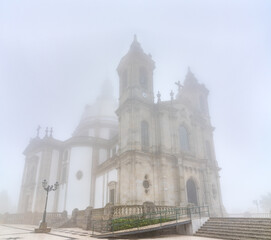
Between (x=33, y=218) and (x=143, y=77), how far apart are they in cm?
2080

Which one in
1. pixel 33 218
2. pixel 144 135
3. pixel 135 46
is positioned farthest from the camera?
pixel 135 46

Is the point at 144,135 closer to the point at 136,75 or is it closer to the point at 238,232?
the point at 136,75

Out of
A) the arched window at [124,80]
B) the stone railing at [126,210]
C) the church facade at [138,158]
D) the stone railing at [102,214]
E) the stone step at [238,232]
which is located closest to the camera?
the stone step at [238,232]

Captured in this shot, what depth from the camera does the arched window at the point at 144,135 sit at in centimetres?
2319

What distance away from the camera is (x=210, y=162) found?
89.8ft

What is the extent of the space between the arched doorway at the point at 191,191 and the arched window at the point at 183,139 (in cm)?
379

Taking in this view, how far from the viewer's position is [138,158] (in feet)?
70.1

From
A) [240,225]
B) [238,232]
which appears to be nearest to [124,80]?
[240,225]

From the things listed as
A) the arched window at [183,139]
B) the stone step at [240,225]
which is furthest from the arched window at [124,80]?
the stone step at [240,225]

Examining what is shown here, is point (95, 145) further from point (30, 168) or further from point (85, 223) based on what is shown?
point (85, 223)

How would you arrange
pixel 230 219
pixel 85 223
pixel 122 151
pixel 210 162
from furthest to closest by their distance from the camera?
pixel 210 162 < pixel 122 151 < pixel 85 223 < pixel 230 219

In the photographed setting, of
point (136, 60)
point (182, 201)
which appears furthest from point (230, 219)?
point (136, 60)

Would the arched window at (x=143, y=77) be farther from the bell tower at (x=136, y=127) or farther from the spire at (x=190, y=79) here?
the spire at (x=190, y=79)

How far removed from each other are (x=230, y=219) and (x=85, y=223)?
1028 cm
